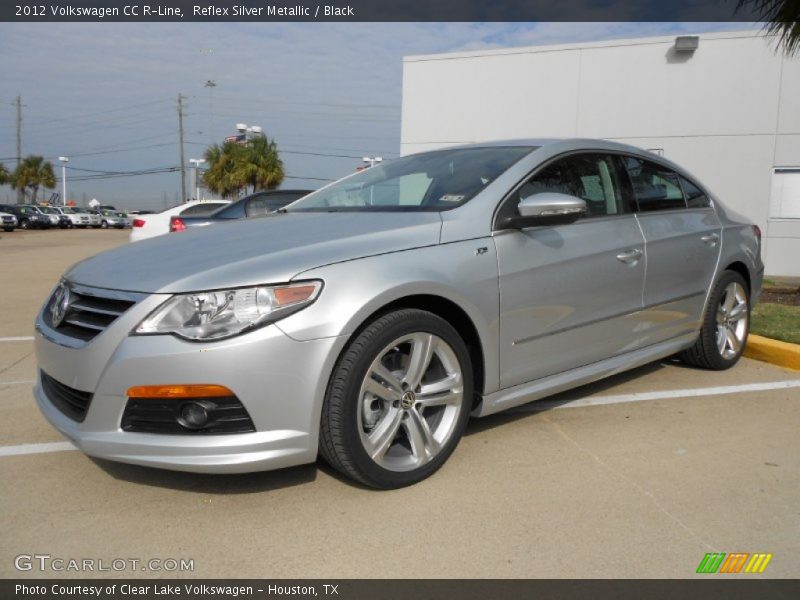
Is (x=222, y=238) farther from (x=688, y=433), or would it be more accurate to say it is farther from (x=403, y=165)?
(x=688, y=433)

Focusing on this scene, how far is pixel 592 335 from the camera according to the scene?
362 cm

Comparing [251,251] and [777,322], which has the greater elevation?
[251,251]

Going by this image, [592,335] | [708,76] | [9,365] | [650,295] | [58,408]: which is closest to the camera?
[58,408]

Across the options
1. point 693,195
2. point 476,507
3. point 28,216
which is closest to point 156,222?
point 693,195

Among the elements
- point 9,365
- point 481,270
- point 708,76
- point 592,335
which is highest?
point 708,76

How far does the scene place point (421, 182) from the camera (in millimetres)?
3678

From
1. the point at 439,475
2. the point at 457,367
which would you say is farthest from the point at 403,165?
the point at 439,475

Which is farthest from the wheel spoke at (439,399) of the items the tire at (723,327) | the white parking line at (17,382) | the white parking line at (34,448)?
the white parking line at (17,382)

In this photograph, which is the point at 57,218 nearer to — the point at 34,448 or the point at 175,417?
the point at 34,448

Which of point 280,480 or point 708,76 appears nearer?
point 280,480

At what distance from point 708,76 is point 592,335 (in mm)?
10834

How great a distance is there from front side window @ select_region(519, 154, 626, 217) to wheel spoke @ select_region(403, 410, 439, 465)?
1.32 meters

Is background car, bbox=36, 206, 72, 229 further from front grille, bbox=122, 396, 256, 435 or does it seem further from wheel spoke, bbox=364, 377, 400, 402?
wheel spoke, bbox=364, 377, 400, 402

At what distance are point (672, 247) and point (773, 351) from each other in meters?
1.67
